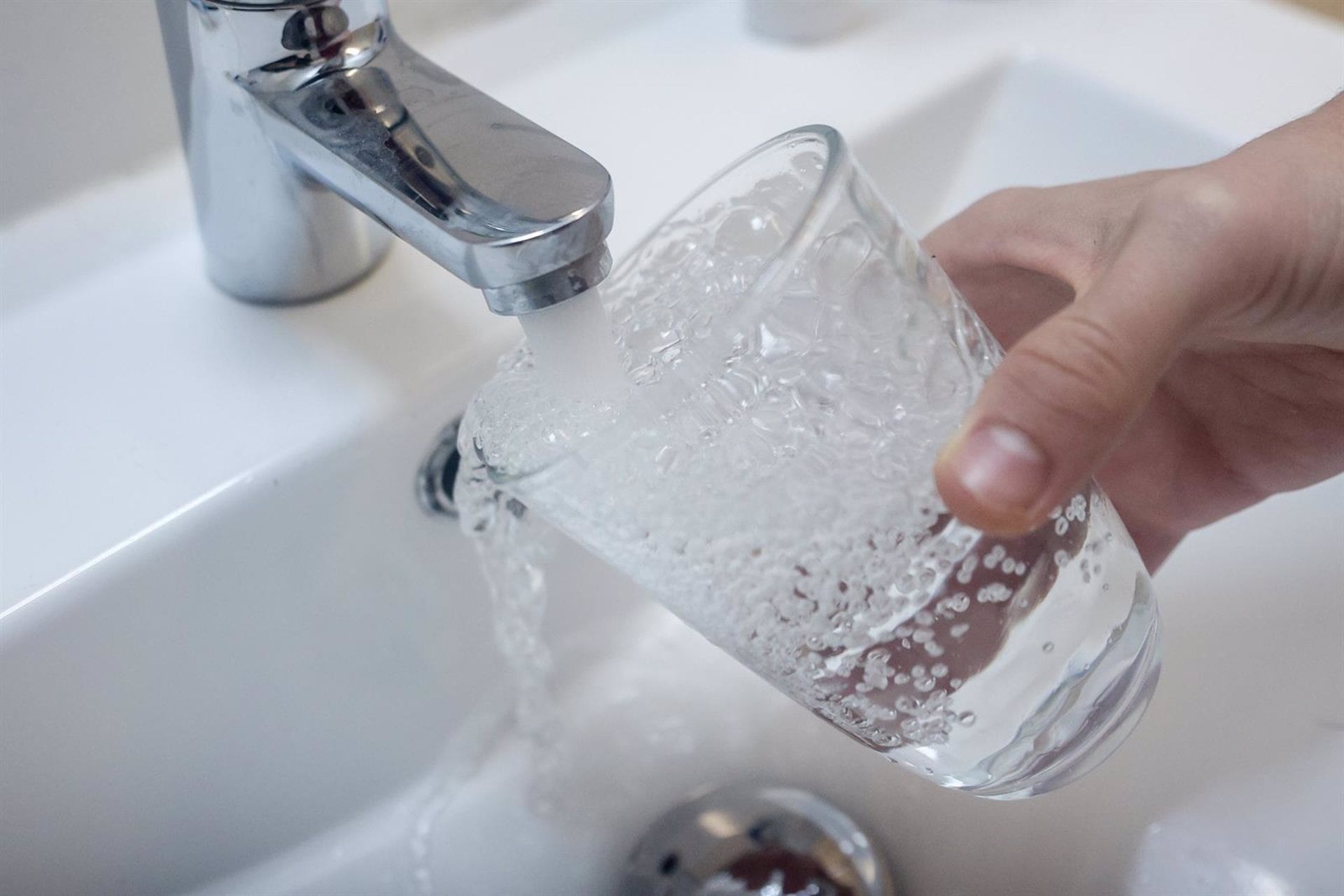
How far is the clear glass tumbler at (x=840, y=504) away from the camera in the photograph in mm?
228

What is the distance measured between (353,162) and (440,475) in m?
0.10

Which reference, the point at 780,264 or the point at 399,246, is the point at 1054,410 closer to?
the point at 780,264

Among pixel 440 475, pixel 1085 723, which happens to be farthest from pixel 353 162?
pixel 1085 723

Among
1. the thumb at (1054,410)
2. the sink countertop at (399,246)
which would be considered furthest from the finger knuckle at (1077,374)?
the sink countertop at (399,246)

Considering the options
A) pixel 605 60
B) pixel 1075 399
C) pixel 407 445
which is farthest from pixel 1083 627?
pixel 605 60

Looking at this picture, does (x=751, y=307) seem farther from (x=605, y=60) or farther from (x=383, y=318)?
(x=605, y=60)

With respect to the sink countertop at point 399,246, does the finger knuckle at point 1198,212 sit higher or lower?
higher

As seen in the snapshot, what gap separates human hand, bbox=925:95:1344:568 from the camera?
24 cm

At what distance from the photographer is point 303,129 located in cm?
31

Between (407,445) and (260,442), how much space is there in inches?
1.6

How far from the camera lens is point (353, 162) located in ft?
0.98

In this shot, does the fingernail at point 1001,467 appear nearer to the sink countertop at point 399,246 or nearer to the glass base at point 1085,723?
the glass base at point 1085,723

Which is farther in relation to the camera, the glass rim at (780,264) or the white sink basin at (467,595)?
the white sink basin at (467,595)

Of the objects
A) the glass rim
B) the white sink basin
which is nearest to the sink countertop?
the white sink basin
